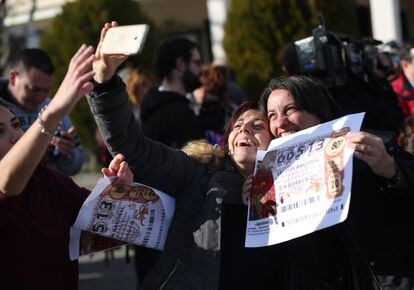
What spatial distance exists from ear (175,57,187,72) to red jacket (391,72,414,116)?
149 centimetres

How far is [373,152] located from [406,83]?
2.92 meters

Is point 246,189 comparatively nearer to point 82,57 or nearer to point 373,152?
point 373,152

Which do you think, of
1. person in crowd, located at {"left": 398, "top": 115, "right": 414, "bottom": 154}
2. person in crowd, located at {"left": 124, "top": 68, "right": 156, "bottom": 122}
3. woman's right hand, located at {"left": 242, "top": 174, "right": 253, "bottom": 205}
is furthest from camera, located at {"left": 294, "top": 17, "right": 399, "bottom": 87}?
person in crowd, located at {"left": 124, "top": 68, "right": 156, "bottom": 122}

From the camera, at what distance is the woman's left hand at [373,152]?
2.37 m

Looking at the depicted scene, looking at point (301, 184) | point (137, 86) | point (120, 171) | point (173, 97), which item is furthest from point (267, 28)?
point (301, 184)

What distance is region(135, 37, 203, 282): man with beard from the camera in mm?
4590

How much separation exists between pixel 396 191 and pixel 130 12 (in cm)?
1081

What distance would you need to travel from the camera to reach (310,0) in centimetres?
1016

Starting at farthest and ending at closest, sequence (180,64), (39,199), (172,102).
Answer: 1. (180,64)
2. (172,102)
3. (39,199)

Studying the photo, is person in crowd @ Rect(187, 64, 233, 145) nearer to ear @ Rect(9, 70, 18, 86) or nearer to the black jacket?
the black jacket

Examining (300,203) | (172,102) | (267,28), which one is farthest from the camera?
(267,28)

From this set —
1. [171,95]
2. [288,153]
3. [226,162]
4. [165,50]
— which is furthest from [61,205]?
[165,50]

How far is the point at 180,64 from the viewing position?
5.05 m

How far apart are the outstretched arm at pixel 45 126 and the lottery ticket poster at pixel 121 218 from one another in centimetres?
52
